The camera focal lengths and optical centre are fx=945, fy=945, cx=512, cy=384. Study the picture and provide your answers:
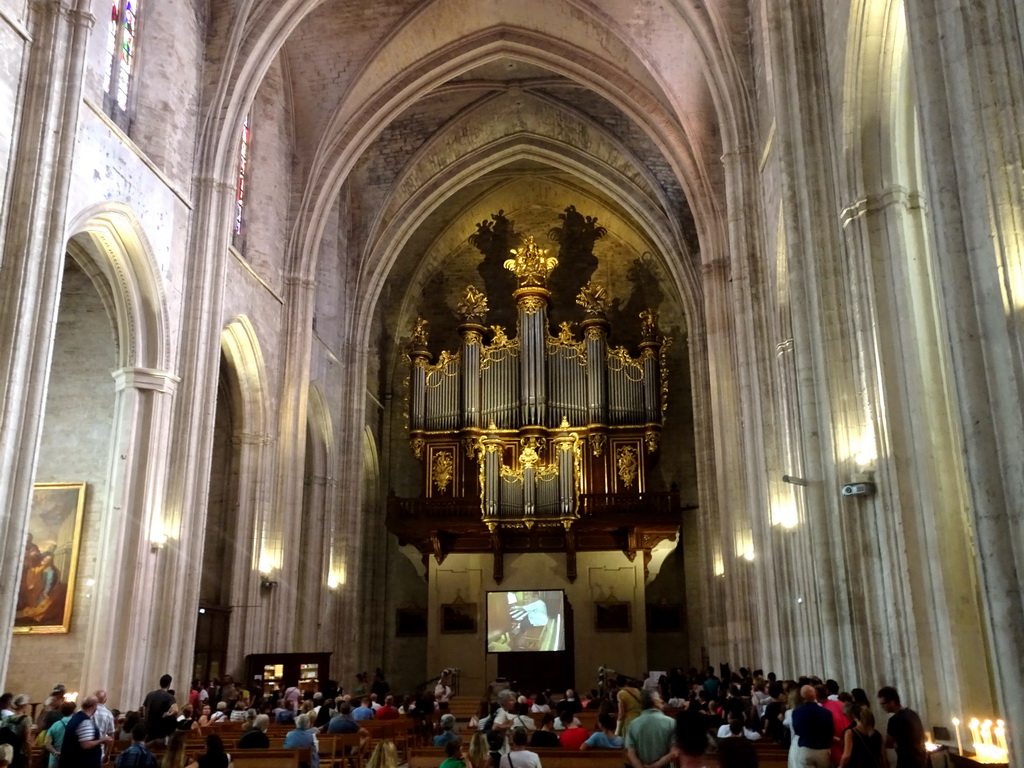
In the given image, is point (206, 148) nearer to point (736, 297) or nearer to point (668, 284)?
point (736, 297)

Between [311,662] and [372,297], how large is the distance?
11225 mm

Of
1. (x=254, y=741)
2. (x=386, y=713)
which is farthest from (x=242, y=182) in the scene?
(x=254, y=741)

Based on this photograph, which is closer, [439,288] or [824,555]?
[824,555]

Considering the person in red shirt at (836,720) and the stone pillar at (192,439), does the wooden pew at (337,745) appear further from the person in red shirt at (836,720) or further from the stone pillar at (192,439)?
the stone pillar at (192,439)

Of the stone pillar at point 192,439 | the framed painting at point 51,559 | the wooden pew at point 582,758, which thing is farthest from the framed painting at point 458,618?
the wooden pew at point 582,758

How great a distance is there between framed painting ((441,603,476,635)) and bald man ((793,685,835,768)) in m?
20.9

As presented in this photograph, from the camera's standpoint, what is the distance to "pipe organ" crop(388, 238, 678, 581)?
84.8ft

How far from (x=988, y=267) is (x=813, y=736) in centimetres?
333

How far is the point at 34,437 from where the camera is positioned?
10891mm

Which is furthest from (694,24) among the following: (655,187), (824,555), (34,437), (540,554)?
(540,554)

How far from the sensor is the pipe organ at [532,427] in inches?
1017

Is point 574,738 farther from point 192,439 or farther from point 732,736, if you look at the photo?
point 192,439

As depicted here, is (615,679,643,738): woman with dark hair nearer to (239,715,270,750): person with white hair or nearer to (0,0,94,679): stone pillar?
(239,715,270,750): person with white hair

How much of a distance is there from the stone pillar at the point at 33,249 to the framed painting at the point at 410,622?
60.7ft
